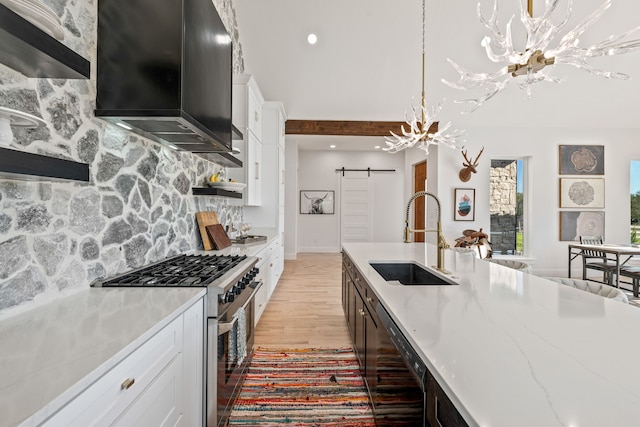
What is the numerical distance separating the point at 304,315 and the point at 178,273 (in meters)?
2.14

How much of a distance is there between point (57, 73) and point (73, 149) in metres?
0.41

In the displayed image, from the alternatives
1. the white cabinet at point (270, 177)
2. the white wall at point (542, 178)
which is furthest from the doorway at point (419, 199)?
the white cabinet at point (270, 177)

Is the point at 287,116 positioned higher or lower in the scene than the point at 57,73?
higher

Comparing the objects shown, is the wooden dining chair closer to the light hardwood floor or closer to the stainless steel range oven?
→ the light hardwood floor

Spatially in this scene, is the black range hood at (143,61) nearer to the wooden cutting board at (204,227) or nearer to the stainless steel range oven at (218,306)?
the stainless steel range oven at (218,306)

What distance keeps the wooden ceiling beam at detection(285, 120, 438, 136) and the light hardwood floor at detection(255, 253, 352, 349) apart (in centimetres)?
275

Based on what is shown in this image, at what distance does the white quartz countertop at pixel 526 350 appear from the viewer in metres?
0.59

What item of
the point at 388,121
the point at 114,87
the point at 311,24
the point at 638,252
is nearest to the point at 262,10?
the point at 311,24

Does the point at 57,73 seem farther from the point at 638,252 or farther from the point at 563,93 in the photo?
the point at 563,93

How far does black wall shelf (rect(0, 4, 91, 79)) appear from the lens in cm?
83

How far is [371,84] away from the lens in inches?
208

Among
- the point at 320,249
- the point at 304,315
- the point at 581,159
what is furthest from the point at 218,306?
the point at 581,159

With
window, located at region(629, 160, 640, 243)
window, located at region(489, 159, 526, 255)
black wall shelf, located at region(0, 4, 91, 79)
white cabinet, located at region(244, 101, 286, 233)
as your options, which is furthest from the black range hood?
window, located at region(629, 160, 640, 243)

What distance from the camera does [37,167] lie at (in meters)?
0.92
